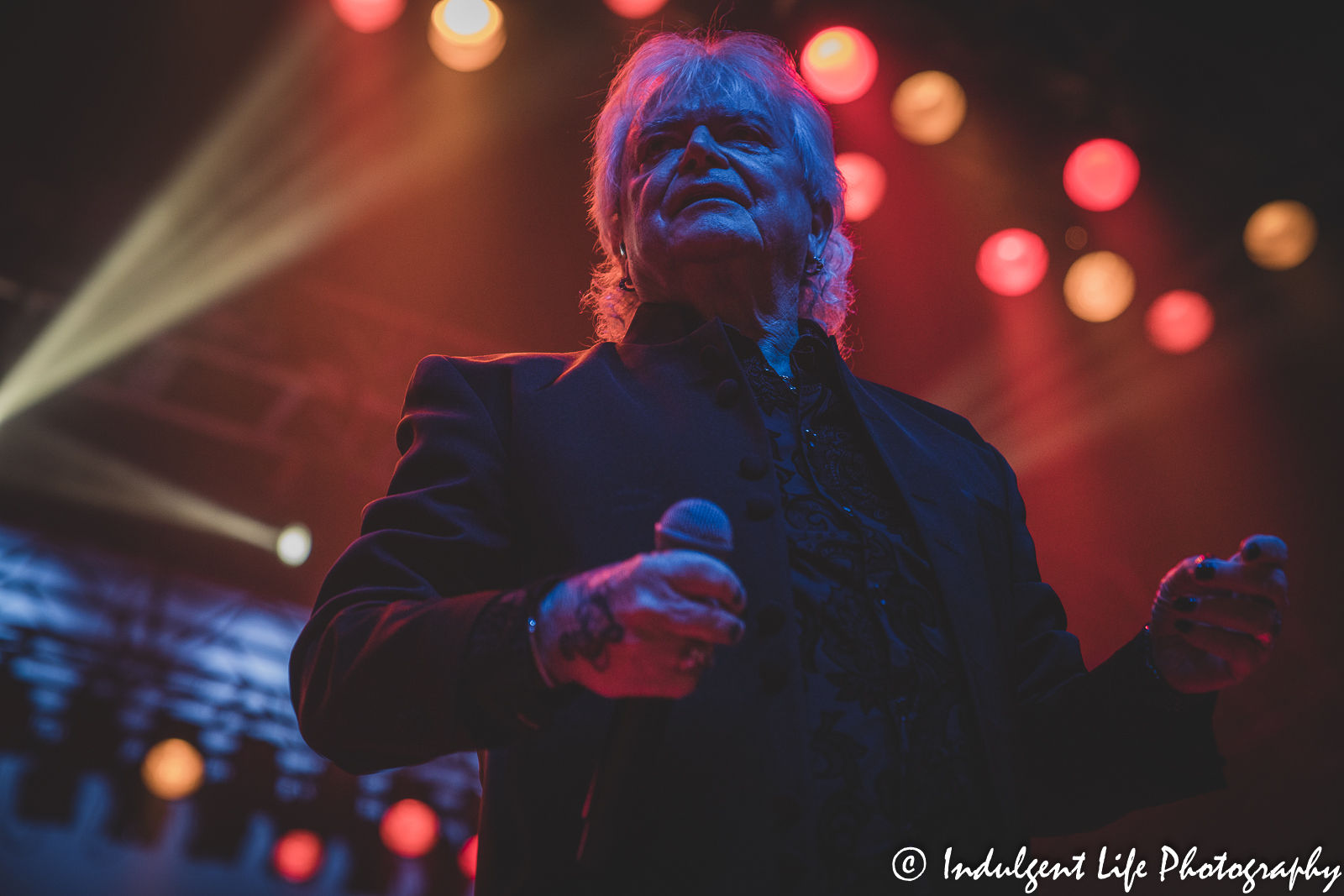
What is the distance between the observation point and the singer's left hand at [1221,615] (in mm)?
1124

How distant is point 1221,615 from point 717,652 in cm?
63

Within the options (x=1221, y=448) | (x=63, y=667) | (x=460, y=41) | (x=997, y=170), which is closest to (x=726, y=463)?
(x=460, y=41)

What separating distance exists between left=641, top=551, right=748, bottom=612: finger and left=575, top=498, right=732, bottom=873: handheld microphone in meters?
0.03

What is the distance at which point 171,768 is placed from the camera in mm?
8477

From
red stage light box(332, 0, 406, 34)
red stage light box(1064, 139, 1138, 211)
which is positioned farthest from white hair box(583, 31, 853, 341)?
red stage light box(1064, 139, 1138, 211)

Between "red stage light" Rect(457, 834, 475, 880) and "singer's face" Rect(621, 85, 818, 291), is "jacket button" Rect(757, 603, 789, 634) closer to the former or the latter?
"singer's face" Rect(621, 85, 818, 291)

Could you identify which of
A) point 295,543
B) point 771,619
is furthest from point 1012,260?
point 295,543

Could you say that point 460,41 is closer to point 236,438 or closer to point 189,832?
point 236,438

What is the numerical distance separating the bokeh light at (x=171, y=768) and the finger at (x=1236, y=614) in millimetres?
8957

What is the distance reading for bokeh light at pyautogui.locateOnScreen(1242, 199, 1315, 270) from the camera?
518cm

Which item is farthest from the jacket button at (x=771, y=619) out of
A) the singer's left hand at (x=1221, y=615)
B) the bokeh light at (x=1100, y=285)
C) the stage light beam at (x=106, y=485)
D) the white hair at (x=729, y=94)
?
the stage light beam at (x=106, y=485)

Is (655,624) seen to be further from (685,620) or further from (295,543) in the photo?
(295,543)

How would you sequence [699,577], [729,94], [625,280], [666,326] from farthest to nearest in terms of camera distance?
[625,280] → [729,94] → [666,326] → [699,577]

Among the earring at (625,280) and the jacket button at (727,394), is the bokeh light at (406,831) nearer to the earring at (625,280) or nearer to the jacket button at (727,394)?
the earring at (625,280)
